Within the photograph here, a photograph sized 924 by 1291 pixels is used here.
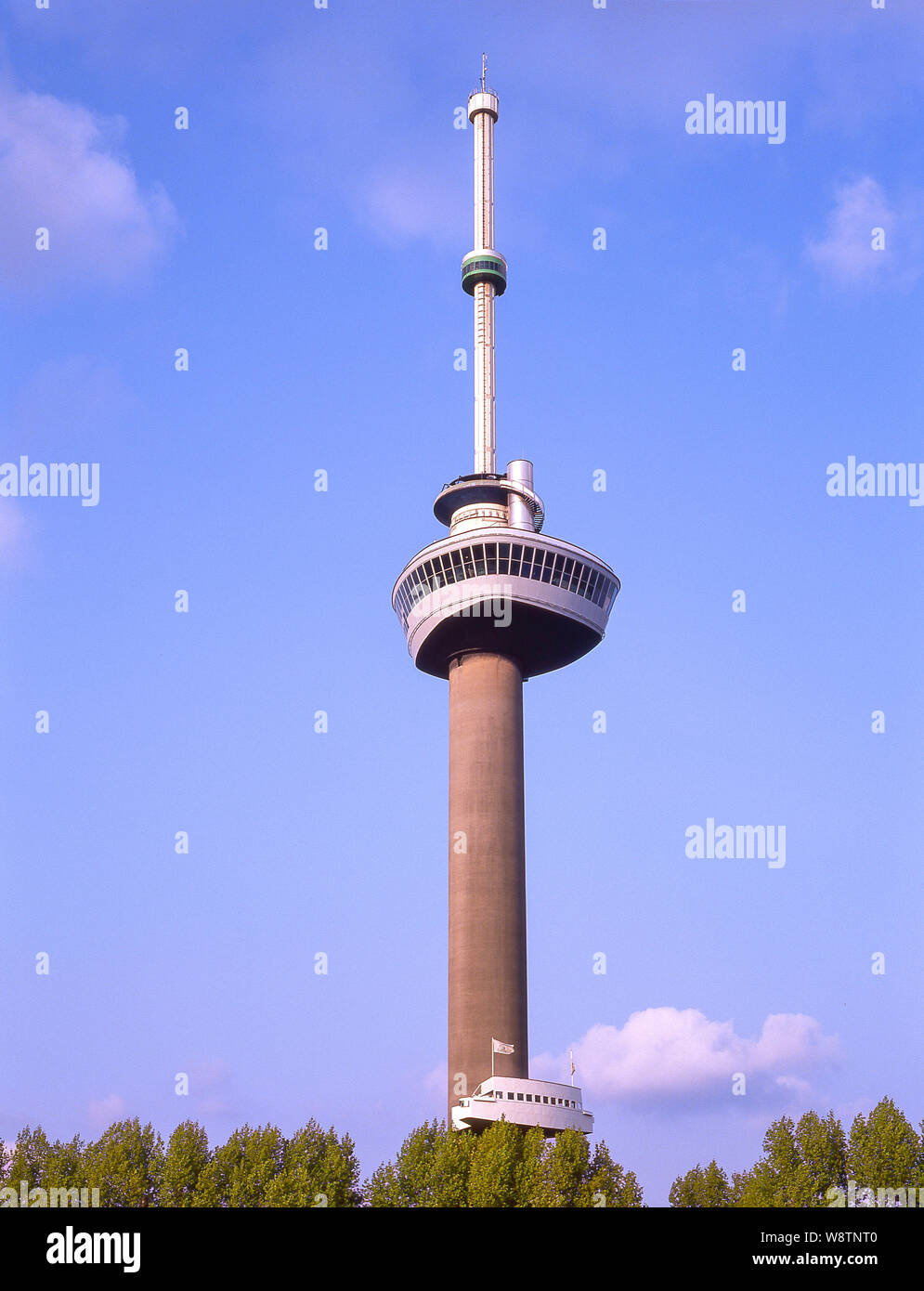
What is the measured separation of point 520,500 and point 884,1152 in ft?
252

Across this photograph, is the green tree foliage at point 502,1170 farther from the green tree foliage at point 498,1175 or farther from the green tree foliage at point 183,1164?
the green tree foliage at point 183,1164

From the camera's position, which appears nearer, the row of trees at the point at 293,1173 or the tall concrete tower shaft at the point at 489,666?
the row of trees at the point at 293,1173

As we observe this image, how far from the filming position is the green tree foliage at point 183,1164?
346 ft

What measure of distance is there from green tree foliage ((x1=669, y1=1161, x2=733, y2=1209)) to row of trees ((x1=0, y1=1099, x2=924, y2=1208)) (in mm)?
10549

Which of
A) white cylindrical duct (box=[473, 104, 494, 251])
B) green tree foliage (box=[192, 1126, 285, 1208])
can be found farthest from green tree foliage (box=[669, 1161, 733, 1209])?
white cylindrical duct (box=[473, 104, 494, 251])

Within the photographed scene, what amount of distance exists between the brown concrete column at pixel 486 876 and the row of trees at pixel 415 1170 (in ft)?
46.6

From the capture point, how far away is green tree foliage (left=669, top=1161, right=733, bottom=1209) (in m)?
122

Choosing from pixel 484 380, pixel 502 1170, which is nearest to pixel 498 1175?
pixel 502 1170

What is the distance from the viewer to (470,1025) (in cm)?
12719
